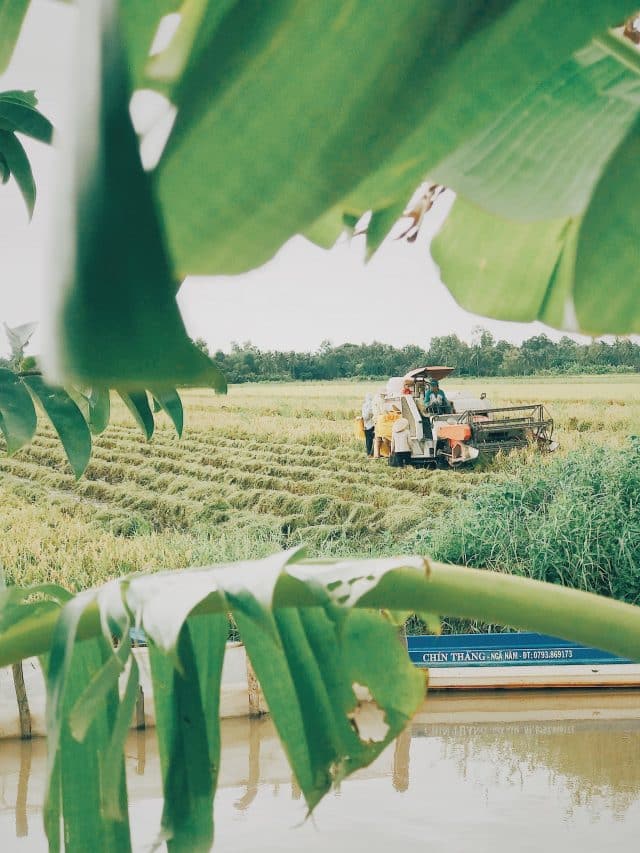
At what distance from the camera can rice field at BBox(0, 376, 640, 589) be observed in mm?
6031

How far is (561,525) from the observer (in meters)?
5.39

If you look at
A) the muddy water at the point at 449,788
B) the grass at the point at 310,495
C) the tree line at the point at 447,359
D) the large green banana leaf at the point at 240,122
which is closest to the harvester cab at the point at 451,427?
the grass at the point at 310,495

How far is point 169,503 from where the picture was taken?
6379 millimetres

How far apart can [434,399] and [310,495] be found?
1.04 m

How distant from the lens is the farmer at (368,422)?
6.30 m

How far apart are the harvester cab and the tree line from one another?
0.56 m

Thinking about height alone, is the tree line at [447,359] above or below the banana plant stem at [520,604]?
above

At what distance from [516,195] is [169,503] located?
20.3 ft

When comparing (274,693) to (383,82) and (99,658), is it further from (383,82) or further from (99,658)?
(383,82)

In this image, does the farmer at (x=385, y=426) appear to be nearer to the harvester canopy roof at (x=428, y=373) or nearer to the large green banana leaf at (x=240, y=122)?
the harvester canopy roof at (x=428, y=373)

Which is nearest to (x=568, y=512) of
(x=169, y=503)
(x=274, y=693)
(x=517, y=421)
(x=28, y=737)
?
(x=517, y=421)

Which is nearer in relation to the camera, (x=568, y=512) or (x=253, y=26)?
(x=253, y=26)

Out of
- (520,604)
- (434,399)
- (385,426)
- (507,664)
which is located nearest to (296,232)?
(520,604)

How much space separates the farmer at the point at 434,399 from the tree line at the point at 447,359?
0.71 metres
